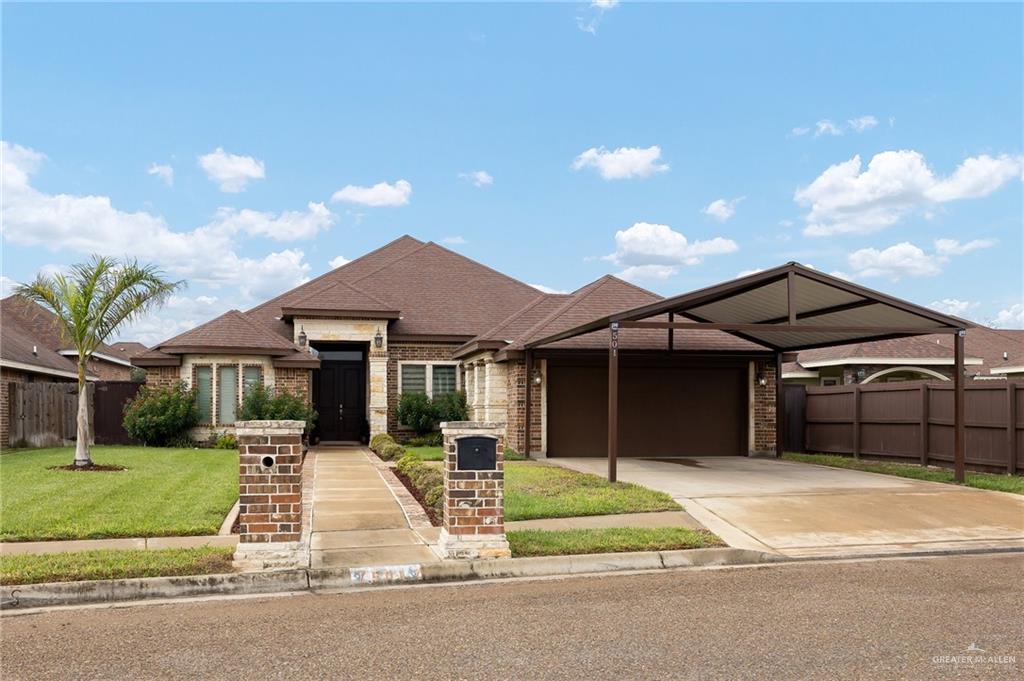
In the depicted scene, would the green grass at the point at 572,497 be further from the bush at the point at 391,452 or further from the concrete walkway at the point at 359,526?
the bush at the point at 391,452

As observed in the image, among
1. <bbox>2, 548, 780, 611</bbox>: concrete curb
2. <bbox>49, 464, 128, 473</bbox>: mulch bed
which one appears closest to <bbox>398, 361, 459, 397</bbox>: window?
<bbox>49, 464, 128, 473</bbox>: mulch bed

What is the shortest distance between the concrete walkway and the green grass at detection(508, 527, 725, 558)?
3.31 feet

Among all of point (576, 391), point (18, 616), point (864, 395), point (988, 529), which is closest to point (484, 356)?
point (576, 391)

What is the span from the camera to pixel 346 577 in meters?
7.70

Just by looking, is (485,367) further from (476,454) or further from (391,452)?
(476,454)

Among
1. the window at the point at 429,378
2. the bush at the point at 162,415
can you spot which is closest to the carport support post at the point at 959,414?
the window at the point at 429,378

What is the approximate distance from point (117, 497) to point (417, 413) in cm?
1191

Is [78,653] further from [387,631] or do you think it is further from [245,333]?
[245,333]

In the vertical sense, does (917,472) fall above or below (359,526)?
below

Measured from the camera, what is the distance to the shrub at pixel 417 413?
76.5 feet

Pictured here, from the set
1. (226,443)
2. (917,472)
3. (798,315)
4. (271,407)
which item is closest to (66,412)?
(226,443)

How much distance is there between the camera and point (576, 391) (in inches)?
770

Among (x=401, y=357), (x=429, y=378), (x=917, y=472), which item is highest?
(x=401, y=357)

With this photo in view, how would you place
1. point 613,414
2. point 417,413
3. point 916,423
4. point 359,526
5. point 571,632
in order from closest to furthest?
point 571,632 → point 359,526 → point 613,414 → point 916,423 → point 417,413
